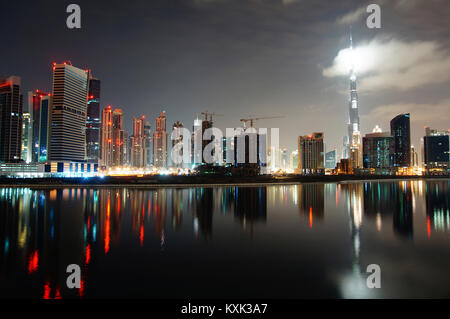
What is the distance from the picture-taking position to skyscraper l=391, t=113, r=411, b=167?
187750mm

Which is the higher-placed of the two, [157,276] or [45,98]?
[45,98]

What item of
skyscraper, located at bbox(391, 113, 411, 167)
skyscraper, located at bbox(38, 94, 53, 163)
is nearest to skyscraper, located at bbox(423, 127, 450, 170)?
skyscraper, located at bbox(391, 113, 411, 167)

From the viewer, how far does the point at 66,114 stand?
5325 inches

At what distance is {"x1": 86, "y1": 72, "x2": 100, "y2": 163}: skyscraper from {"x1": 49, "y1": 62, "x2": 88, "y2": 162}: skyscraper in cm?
3348

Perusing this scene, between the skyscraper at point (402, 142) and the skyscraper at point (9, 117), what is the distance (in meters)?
253

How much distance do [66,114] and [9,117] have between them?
4626 cm

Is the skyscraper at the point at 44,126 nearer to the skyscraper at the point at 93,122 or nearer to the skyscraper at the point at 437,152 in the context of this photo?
the skyscraper at the point at 93,122

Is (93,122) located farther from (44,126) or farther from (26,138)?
(26,138)

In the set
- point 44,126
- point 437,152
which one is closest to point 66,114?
point 44,126

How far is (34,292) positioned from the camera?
278 inches
